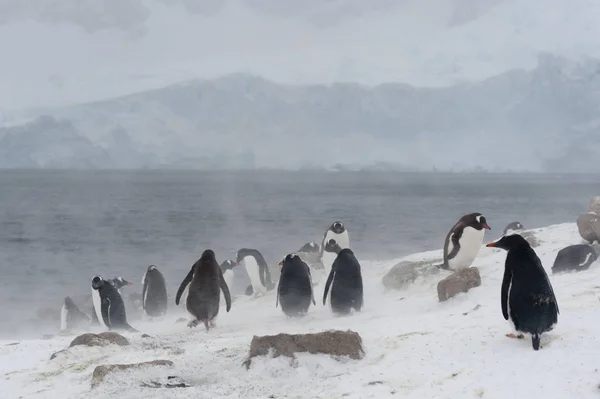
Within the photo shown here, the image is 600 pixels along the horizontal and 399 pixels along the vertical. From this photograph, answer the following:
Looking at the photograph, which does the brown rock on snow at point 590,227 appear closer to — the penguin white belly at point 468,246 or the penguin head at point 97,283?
the penguin white belly at point 468,246

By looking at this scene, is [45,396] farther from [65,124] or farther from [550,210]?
[65,124]

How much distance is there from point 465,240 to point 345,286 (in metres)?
2.45

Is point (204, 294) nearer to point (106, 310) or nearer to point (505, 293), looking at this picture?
point (106, 310)

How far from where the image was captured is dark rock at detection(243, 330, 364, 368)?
18.6 feet

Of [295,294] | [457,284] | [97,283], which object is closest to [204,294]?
[295,294]

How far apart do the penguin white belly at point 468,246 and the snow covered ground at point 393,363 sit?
238 centimetres

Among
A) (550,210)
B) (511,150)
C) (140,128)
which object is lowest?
(550,210)

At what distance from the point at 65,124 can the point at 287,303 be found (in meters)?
142

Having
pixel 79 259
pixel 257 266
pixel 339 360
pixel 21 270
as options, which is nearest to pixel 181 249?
pixel 79 259

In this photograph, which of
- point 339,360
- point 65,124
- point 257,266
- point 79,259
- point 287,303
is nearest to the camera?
point 339,360

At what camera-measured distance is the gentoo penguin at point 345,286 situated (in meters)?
9.42

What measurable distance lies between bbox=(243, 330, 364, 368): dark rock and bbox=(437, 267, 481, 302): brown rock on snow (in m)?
2.97

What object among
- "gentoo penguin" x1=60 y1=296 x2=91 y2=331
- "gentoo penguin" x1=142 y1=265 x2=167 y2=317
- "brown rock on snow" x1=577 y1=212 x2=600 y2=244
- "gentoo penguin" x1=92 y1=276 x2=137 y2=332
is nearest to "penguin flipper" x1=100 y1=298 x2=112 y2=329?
"gentoo penguin" x1=92 y1=276 x2=137 y2=332

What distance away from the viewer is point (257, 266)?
15.4 m
